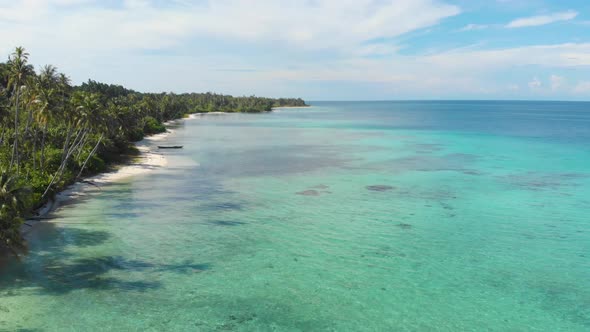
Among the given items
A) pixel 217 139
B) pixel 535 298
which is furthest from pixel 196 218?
pixel 217 139

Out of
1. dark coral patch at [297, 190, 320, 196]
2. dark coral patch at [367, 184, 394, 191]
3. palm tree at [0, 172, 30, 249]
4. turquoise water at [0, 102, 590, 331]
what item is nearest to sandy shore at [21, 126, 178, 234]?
turquoise water at [0, 102, 590, 331]

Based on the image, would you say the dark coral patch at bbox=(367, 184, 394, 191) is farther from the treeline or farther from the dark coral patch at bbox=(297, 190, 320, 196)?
the treeline

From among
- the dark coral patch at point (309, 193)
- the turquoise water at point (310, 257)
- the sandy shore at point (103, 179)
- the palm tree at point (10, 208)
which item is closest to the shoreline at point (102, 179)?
the sandy shore at point (103, 179)

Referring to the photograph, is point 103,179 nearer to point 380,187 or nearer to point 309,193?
point 309,193

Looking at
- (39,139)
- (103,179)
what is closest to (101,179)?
(103,179)

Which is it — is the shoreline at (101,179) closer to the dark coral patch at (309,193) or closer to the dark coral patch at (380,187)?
the dark coral patch at (309,193)

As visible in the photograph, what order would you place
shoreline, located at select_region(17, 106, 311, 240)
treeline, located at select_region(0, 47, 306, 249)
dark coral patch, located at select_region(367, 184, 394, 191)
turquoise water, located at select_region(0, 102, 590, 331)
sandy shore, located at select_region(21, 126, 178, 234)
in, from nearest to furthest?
turquoise water, located at select_region(0, 102, 590, 331) < treeline, located at select_region(0, 47, 306, 249) < shoreline, located at select_region(17, 106, 311, 240) < sandy shore, located at select_region(21, 126, 178, 234) < dark coral patch, located at select_region(367, 184, 394, 191)

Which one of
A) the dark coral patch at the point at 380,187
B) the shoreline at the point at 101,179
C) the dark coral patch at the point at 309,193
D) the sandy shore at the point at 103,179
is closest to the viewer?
the shoreline at the point at 101,179
